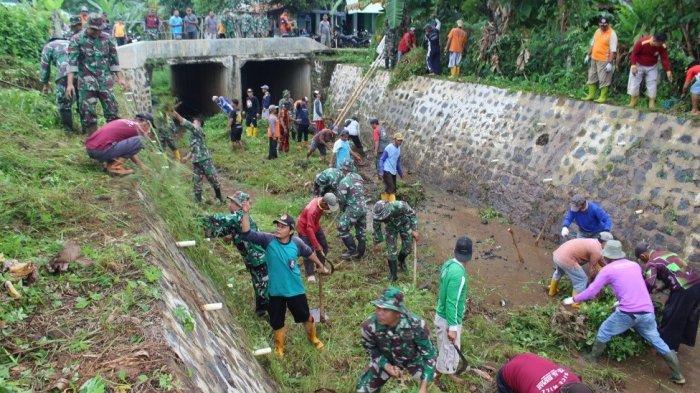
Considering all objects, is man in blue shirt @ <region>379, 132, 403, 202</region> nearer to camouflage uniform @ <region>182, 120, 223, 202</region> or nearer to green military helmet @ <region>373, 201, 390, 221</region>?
green military helmet @ <region>373, 201, 390, 221</region>

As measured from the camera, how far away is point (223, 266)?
7.80 metres

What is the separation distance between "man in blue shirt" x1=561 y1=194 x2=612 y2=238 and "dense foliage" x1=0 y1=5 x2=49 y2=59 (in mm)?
11537

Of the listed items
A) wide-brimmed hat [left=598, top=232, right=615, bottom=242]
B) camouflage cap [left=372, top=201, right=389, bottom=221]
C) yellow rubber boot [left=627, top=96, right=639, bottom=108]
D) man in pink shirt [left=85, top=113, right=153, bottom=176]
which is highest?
yellow rubber boot [left=627, top=96, right=639, bottom=108]

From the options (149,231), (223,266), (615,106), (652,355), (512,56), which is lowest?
(652,355)

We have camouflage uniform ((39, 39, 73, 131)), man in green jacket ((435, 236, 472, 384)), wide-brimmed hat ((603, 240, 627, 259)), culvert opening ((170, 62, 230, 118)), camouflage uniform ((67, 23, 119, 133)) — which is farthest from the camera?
culvert opening ((170, 62, 230, 118))

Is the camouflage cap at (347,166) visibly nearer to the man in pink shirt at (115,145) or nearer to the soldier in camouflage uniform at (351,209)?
the soldier in camouflage uniform at (351,209)

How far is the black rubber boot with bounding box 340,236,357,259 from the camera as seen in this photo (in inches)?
357

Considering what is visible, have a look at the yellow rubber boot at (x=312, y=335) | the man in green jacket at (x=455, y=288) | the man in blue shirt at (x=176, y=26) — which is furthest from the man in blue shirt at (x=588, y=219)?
the man in blue shirt at (x=176, y=26)

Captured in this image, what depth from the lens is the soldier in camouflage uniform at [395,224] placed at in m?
7.99

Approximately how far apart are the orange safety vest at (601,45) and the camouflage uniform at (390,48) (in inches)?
325

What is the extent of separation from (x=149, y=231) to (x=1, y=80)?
20.8 ft

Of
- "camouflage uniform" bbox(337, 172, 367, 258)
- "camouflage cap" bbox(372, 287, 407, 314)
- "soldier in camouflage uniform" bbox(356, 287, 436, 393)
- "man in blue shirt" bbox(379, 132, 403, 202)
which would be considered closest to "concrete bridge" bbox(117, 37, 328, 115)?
"man in blue shirt" bbox(379, 132, 403, 202)

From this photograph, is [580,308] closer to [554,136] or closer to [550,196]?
[550,196]

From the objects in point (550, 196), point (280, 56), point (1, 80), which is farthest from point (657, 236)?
point (280, 56)
